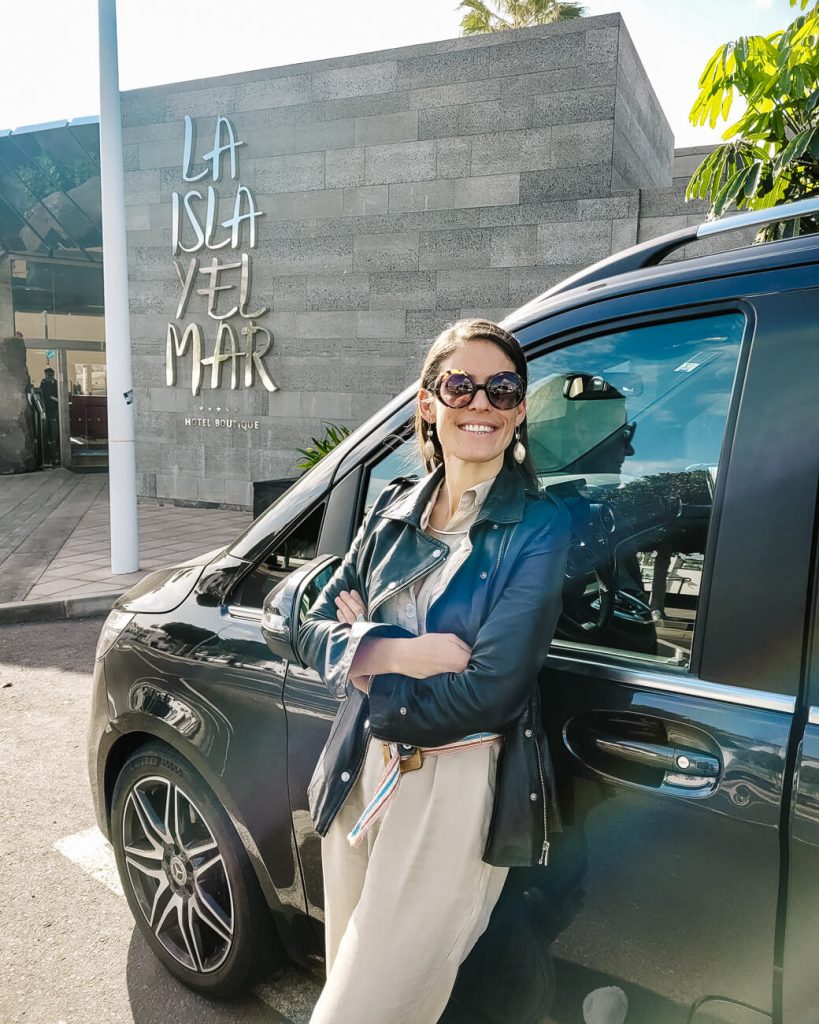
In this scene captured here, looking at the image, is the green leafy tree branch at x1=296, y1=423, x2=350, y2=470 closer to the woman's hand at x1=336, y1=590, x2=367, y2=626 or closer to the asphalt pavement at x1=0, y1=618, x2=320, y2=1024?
the asphalt pavement at x1=0, y1=618, x2=320, y2=1024

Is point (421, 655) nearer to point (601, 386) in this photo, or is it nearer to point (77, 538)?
point (601, 386)

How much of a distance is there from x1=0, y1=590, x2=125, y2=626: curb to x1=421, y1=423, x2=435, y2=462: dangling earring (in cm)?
538

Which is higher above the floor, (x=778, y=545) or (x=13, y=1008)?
(x=778, y=545)

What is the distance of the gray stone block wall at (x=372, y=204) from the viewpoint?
9.36 meters

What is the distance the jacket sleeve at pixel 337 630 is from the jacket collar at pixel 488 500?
94mm

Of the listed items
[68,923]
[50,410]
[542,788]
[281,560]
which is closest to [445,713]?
[542,788]

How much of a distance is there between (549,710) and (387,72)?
10.2m

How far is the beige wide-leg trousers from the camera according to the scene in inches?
56.5

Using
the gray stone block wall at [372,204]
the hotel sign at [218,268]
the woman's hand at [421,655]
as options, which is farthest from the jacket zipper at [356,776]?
the hotel sign at [218,268]

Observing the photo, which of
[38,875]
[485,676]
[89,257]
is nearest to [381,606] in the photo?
[485,676]

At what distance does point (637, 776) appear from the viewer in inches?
56.0

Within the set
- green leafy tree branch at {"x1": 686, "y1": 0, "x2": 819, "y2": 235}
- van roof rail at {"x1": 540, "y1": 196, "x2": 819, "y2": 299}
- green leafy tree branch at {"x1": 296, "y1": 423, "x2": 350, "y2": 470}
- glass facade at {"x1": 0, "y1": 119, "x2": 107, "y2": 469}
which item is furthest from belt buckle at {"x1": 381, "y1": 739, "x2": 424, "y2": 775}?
glass facade at {"x1": 0, "y1": 119, "x2": 107, "y2": 469}

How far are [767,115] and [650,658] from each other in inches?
133

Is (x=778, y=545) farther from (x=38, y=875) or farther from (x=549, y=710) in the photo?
(x=38, y=875)
